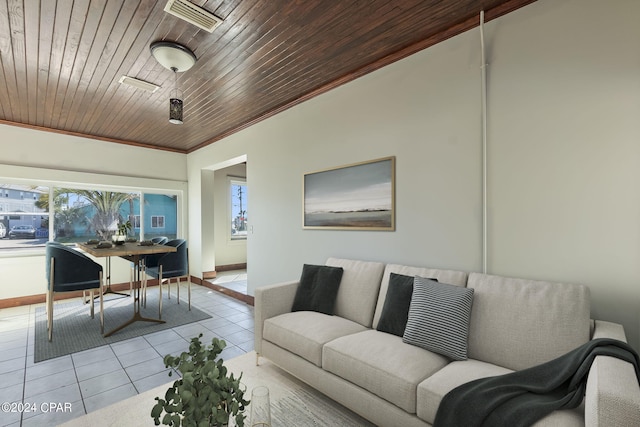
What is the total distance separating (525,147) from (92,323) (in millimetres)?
4847

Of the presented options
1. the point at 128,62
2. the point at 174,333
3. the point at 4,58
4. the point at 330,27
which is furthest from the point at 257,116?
the point at 174,333

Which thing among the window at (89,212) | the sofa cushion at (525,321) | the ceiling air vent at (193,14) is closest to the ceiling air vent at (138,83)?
the ceiling air vent at (193,14)

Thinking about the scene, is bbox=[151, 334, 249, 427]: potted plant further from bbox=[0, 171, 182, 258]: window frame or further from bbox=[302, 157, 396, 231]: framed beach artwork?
bbox=[0, 171, 182, 258]: window frame

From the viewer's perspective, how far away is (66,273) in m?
3.17

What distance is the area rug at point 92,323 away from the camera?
3.04 meters

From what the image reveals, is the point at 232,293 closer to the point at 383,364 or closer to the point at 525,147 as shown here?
the point at 383,364

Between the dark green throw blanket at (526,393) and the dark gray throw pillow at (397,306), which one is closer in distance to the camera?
the dark green throw blanket at (526,393)

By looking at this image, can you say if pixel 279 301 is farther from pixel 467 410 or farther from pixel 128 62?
pixel 128 62

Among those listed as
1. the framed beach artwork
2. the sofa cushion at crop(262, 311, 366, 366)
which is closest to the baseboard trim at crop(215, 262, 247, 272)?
the framed beach artwork

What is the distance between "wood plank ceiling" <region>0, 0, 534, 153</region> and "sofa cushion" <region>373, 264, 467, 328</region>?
1.82 meters

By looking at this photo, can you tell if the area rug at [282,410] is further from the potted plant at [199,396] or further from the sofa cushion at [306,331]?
the potted plant at [199,396]

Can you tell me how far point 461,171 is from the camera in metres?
2.30

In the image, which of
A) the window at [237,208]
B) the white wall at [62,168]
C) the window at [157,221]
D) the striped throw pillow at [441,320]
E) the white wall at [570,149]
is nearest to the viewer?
the white wall at [570,149]

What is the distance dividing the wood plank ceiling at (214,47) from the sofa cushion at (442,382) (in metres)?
2.30
